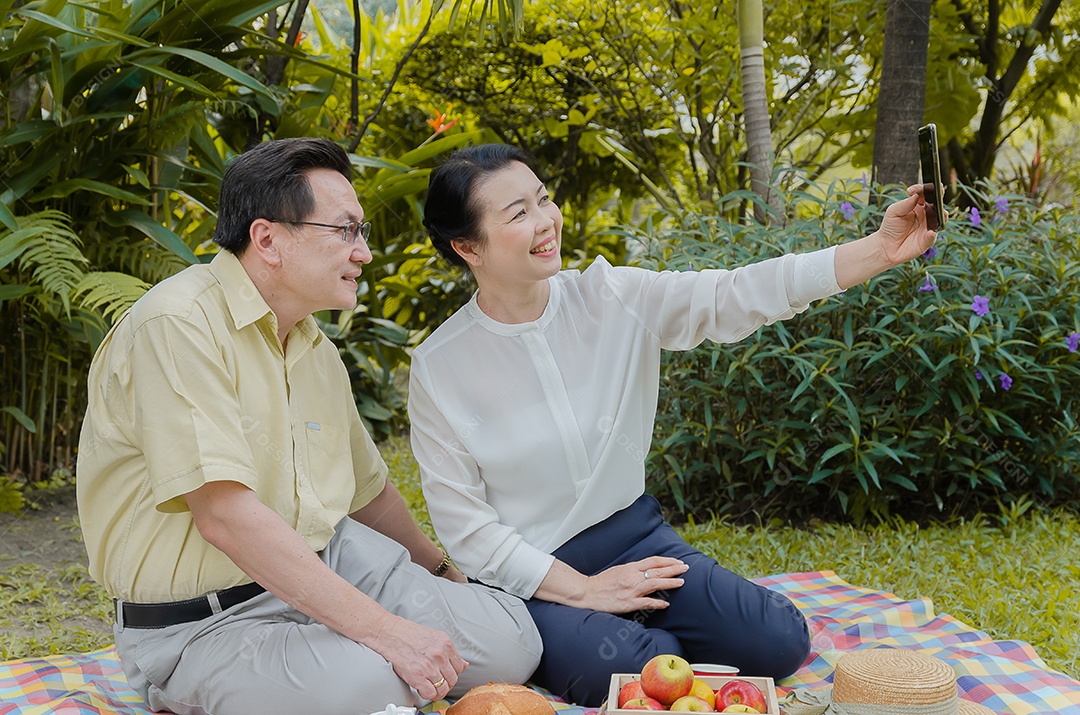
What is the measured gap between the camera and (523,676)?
2.32 m

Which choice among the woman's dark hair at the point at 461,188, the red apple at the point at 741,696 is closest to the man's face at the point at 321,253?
the woman's dark hair at the point at 461,188

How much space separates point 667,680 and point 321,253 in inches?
43.4

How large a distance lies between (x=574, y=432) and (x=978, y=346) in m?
1.72

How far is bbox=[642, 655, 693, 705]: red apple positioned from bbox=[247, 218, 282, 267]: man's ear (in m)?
1.12

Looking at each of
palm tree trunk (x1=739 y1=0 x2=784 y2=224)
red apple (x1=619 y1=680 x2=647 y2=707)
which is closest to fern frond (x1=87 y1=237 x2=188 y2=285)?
palm tree trunk (x1=739 y1=0 x2=784 y2=224)

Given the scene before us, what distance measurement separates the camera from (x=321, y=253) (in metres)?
2.16

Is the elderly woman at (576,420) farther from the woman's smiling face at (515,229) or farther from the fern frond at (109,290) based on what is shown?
the fern frond at (109,290)

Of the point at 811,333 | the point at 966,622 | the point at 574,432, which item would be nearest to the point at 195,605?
the point at 574,432

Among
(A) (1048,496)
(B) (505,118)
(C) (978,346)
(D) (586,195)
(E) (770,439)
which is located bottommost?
(A) (1048,496)

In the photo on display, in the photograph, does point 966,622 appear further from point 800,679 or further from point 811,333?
point 811,333

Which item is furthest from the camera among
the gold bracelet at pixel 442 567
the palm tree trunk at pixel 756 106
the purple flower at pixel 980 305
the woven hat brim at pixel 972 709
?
the palm tree trunk at pixel 756 106

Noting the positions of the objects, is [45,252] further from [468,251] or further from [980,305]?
[980,305]

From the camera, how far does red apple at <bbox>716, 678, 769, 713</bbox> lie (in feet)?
6.16

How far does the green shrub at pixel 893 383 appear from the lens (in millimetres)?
3590
